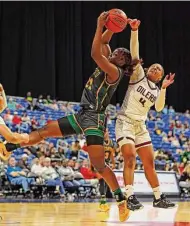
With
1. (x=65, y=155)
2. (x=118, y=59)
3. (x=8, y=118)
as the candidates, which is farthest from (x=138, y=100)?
(x=8, y=118)

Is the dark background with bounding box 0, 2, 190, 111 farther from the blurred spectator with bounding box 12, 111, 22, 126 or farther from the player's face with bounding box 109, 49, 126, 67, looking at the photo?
the player's face with bounding box 109, 49, 126, 67

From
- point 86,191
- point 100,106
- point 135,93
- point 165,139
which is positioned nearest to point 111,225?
point 100,106

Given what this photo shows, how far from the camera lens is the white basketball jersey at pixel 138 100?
585 centimetres

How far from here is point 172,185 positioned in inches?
540

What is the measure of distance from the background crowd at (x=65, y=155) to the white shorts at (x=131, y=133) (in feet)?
11.3

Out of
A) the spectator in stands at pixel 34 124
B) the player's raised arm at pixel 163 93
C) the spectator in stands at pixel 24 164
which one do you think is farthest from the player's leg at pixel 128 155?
the spectator in stands at pixel 34 124

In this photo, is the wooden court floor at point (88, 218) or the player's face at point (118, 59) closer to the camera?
the wooden court floor at point (88, 218)

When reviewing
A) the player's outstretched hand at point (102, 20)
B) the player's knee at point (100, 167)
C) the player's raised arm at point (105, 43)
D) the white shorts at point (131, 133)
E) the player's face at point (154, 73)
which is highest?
the player's outstretched hand at point (102, 20)

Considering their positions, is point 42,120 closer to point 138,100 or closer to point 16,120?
point 16,120

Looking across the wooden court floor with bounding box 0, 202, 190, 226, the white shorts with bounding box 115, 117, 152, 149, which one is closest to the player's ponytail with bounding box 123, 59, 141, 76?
the white shorts with bounding box 115, 117, 152, 149

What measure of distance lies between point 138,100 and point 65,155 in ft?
30.8

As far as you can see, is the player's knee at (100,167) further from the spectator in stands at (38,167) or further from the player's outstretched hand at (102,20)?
the spectator in stands at (38,167)

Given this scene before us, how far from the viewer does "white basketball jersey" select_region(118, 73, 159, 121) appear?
5848mm

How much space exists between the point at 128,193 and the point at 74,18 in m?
19.3
